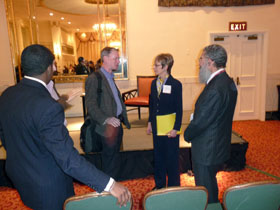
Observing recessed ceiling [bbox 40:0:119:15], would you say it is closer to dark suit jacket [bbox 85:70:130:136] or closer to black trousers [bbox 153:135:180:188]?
dark suit jacket [bbox 85:70:130:136]

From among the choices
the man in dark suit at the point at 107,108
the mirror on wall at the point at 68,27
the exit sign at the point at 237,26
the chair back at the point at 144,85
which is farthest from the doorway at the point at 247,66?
the man in dark suit at the point at 107,108

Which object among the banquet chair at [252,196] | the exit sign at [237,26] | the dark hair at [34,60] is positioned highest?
the exit sign at [237,26]

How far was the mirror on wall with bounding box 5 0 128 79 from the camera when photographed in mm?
4961

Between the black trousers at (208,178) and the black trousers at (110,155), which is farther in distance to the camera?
the black trousers at (110,155)

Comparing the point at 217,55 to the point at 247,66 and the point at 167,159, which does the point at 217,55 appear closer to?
the point at 167,159

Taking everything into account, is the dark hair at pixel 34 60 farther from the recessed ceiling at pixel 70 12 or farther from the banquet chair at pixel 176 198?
the recessed ceiling at pixel 70 12

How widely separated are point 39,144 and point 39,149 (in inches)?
1.2

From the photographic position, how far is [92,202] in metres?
1.02

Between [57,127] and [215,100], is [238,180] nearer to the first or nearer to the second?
[215,100]

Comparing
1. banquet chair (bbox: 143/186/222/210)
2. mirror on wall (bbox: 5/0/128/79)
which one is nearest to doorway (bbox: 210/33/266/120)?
mirror on wall (bbox: 5/0/128/79)

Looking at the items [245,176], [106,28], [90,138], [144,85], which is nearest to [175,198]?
[90,138]

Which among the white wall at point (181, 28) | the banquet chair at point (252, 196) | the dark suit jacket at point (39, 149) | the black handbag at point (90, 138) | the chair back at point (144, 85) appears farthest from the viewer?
the white wall at point (181, 28)

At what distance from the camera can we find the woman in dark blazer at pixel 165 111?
2104mm

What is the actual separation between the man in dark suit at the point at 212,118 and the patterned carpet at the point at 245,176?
3.27ft
